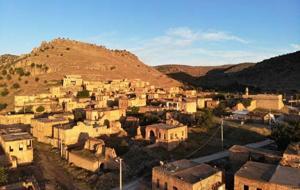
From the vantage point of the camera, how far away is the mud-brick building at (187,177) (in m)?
16.7

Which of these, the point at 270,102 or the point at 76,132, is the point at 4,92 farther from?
the point at 270,102

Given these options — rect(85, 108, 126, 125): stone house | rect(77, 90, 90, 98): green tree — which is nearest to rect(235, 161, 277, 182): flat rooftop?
rect(85, 108, 126, 125): stone house

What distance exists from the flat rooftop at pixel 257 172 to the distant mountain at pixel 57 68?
44639mm

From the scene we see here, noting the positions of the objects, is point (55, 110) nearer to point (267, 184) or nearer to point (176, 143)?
point (176, 143)

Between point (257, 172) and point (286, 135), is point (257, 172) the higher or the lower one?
the lower one

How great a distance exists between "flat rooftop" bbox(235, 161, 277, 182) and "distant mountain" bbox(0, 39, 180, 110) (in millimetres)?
44639

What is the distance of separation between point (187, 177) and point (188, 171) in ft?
3.14

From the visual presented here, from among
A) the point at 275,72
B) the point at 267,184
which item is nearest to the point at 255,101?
the point at 267,184

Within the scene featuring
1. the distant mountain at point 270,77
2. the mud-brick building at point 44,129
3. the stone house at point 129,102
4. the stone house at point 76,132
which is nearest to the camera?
the stone house at point 76,132

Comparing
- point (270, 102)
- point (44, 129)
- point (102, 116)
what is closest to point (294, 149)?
point (102, 116)

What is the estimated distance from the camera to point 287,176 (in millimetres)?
15883

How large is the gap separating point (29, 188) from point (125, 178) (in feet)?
20.5

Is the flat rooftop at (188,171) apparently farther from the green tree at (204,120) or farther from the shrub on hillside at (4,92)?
the shrub on hillside at (4,92)

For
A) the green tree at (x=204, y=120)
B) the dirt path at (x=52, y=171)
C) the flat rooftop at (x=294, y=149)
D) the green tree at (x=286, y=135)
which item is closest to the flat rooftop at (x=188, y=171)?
the flat rooftop at (x=294, y=149)
